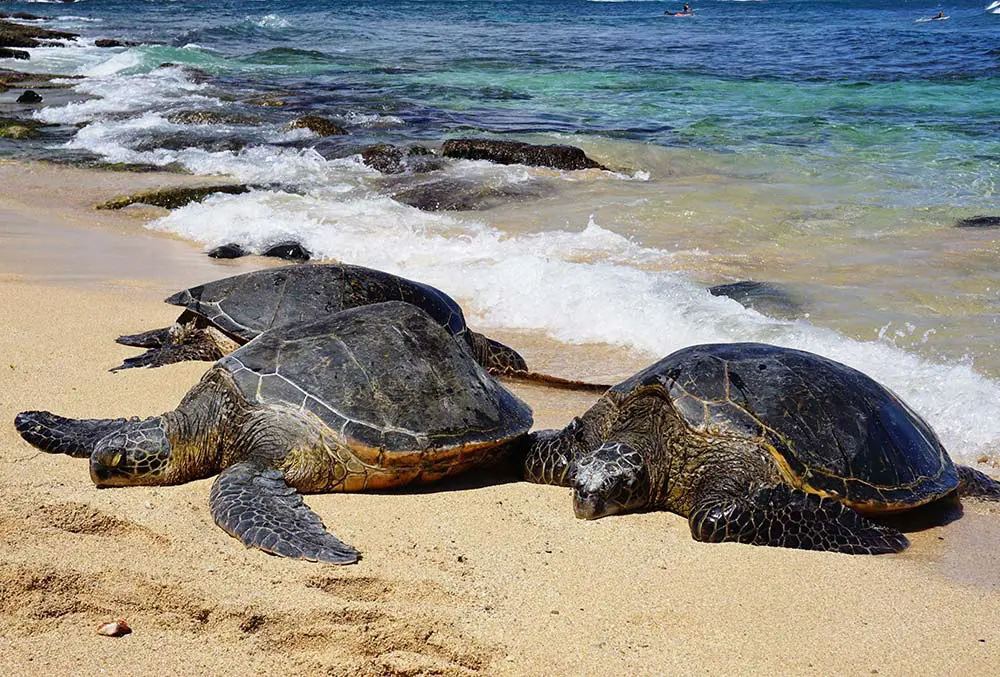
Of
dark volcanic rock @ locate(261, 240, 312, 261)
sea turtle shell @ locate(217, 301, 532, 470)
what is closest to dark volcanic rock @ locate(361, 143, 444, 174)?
dark volcanic rock @ locate(261, 240, 312, 261)

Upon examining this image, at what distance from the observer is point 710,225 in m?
10.2

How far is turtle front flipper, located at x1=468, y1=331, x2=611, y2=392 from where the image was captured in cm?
581

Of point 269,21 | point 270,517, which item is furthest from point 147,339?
point 269,21

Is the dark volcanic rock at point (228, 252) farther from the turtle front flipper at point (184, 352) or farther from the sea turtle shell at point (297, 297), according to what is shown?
the turtle front flipper at point (184, 352)

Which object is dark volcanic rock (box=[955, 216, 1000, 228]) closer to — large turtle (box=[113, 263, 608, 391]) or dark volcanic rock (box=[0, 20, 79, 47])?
large turtle (box=[113, 263, 608, 391])

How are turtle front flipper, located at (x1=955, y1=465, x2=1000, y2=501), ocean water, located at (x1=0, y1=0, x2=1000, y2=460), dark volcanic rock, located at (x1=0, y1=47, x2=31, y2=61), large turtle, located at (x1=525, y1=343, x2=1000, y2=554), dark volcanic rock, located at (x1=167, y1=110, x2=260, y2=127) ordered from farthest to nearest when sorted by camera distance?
dark volcanic rock, located at (x1=0, y1=47, x2=31, y2=61) < dark volcanic rock, located at (x1=167, y1=110, x2=260, y2=127) < ocean water, located at (x1=0, y1=0, x2=1000, y2=460) < turtle front flipper, located at (x1=955, y1=465, x2=1000, y2=501) < large turtle, located at (x1=525, y1=343, x2=1000, y2=554)

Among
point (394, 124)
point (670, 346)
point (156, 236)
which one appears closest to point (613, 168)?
point (394, 124)

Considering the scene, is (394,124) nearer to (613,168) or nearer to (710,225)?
(613,168)

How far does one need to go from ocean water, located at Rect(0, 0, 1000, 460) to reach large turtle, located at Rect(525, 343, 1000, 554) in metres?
1.24

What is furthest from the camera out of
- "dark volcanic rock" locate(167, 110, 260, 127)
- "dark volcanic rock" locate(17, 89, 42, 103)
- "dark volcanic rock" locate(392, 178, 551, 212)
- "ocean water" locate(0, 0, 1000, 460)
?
"dark volcanic rock" locate(17, 89, 42, 103)

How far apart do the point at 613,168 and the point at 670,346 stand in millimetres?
7872

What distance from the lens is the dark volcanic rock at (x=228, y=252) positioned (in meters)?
8.42

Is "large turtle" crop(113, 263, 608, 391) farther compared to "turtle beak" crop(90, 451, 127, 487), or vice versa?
"large turtle" crop(113, 263, 608, 391)

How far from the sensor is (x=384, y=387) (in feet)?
13.4
